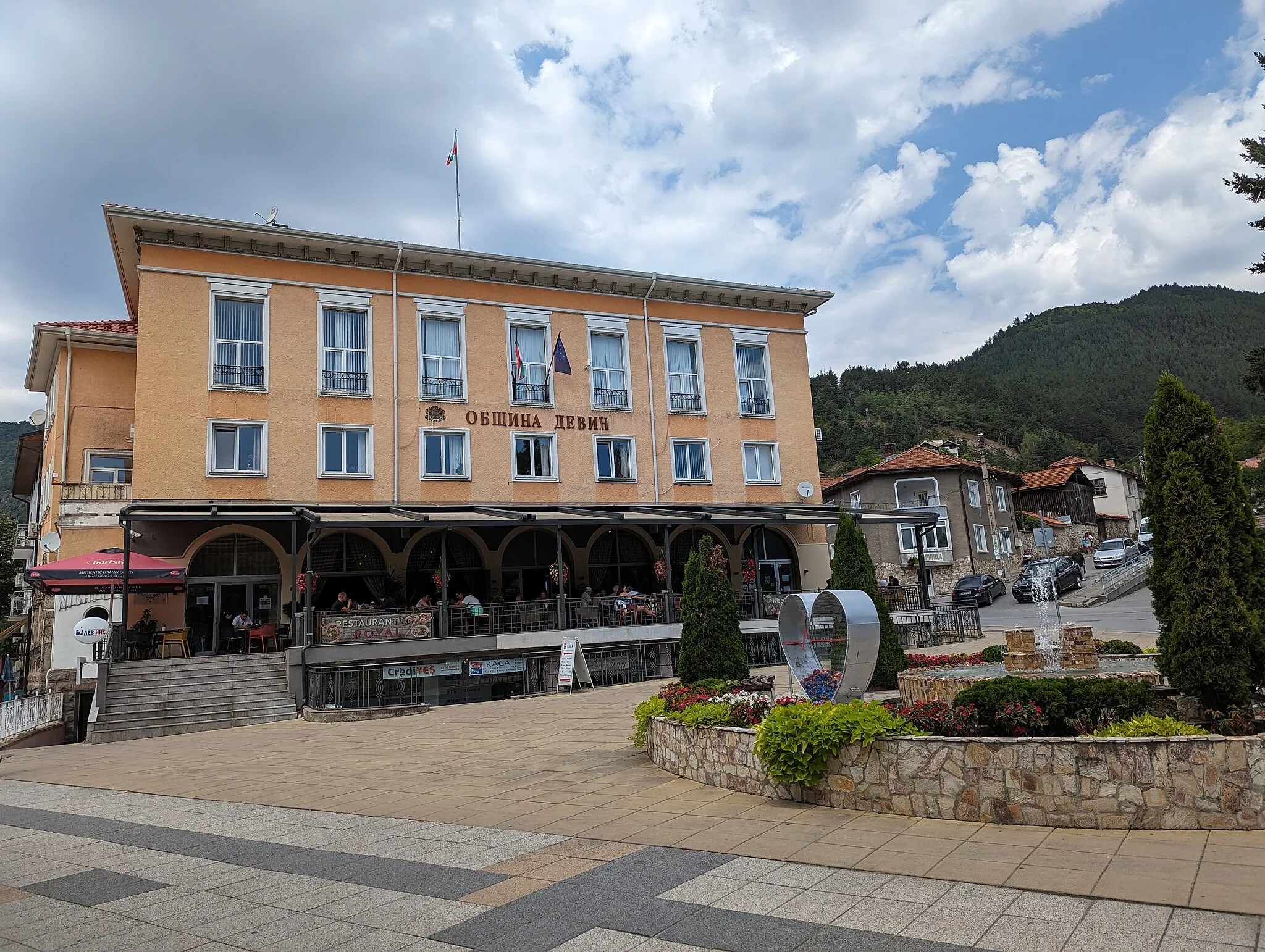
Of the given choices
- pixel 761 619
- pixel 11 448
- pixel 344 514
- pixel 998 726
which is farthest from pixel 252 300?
pixel 11 448

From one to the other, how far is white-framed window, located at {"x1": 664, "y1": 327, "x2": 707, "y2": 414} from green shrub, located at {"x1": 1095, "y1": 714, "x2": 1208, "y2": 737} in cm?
2254

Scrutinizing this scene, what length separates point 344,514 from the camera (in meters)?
22.8

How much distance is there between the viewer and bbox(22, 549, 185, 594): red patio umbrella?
18.5 metres

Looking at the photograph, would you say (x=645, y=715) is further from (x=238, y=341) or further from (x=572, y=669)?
(x=238, y=341)

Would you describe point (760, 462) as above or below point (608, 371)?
below

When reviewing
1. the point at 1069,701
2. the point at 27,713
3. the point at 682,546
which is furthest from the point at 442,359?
the point at 1069,701

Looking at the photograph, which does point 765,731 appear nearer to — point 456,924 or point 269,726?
point 456,924

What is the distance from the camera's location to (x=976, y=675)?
12047 millimetres

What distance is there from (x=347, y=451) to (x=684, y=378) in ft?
37.2

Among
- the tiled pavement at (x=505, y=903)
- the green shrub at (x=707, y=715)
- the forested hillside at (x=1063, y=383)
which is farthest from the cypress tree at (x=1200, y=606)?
the forested hillside at (x=1063, y=383)

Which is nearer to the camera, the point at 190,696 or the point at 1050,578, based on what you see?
the point at 190,696

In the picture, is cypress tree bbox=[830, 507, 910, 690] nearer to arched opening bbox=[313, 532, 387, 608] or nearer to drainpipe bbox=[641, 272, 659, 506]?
drainpipe bbox=[641, 272, 659, 506]

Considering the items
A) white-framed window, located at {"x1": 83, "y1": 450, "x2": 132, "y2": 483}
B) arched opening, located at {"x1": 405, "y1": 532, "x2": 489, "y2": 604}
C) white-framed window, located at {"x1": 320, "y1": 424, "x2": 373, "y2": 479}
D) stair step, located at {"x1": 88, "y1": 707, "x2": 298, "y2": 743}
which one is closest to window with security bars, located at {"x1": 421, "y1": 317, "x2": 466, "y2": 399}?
white-framed window, located at {"x1": 320, "y1": 424, "x2": 373, "y2": 479}

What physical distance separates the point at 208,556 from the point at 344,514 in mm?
4228
